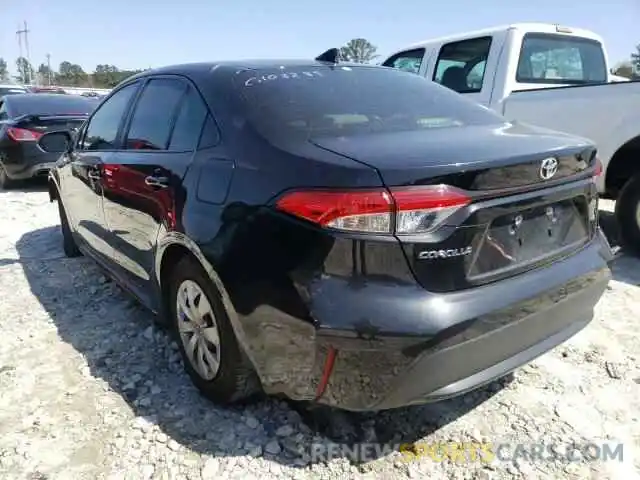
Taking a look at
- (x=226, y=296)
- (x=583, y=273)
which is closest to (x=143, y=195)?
(x=226, y=296)

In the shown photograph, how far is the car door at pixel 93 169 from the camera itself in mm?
3543

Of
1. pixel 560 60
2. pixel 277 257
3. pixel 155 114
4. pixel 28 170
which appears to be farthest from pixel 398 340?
pixel 28 170

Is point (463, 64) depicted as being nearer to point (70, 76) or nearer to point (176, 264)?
point (176, 264)

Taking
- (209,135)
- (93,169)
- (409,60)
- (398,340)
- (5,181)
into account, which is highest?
(409,60)

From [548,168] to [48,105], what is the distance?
343 inches

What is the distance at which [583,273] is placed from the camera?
7.63 ft

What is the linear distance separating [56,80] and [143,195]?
6490cm

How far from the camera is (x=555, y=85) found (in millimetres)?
5492

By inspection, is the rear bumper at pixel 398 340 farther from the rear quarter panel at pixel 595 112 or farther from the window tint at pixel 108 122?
the rear quarter panel at pixel 595 112

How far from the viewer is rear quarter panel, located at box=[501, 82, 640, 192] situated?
4.19 m

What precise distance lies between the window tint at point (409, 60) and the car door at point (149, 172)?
12.2ft

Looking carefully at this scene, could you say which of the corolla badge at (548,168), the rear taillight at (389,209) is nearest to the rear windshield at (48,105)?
the rear taillight at (389,209)

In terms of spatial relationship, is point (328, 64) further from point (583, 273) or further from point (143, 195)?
point (583, 273)

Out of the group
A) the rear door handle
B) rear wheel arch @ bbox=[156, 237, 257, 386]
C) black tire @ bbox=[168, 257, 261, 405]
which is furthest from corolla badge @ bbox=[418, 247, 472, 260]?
the rear door handle
